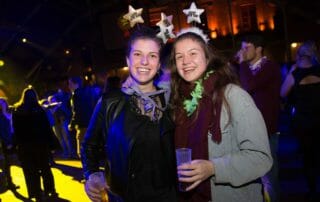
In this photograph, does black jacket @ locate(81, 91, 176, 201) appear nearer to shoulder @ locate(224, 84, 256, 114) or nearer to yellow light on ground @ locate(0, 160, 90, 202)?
shoulder @ locate(224, 84, 256, 114)

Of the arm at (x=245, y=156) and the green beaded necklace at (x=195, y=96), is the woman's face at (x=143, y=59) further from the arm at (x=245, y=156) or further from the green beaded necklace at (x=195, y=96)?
the arm at (x=245, y=156)

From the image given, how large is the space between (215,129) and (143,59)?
0.69 m

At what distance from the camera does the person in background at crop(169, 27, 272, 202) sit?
189 cm

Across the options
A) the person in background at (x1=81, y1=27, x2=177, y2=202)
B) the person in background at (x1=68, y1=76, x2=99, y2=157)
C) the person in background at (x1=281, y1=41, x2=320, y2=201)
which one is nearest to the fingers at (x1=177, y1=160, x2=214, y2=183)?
the person in background at (x1=81, y1=27, x2=177, y2=202)

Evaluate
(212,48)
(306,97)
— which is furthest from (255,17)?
(212,48)

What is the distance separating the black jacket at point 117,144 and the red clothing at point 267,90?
87.3 inches

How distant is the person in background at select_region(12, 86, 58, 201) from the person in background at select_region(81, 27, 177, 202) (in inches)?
171

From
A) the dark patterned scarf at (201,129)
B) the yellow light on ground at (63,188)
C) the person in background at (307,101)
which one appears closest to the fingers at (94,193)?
the dark patterned scarf at (201,129)

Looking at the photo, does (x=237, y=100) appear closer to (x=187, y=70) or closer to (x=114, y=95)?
(x=187, y=70)

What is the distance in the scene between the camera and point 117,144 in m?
2.10

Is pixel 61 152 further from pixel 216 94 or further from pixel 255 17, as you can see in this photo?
pixel 255 17

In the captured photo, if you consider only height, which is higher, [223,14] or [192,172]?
[223,14]

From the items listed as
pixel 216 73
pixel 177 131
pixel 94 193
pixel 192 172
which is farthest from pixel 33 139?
pixel 192 172

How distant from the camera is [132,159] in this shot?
6.73 ft
